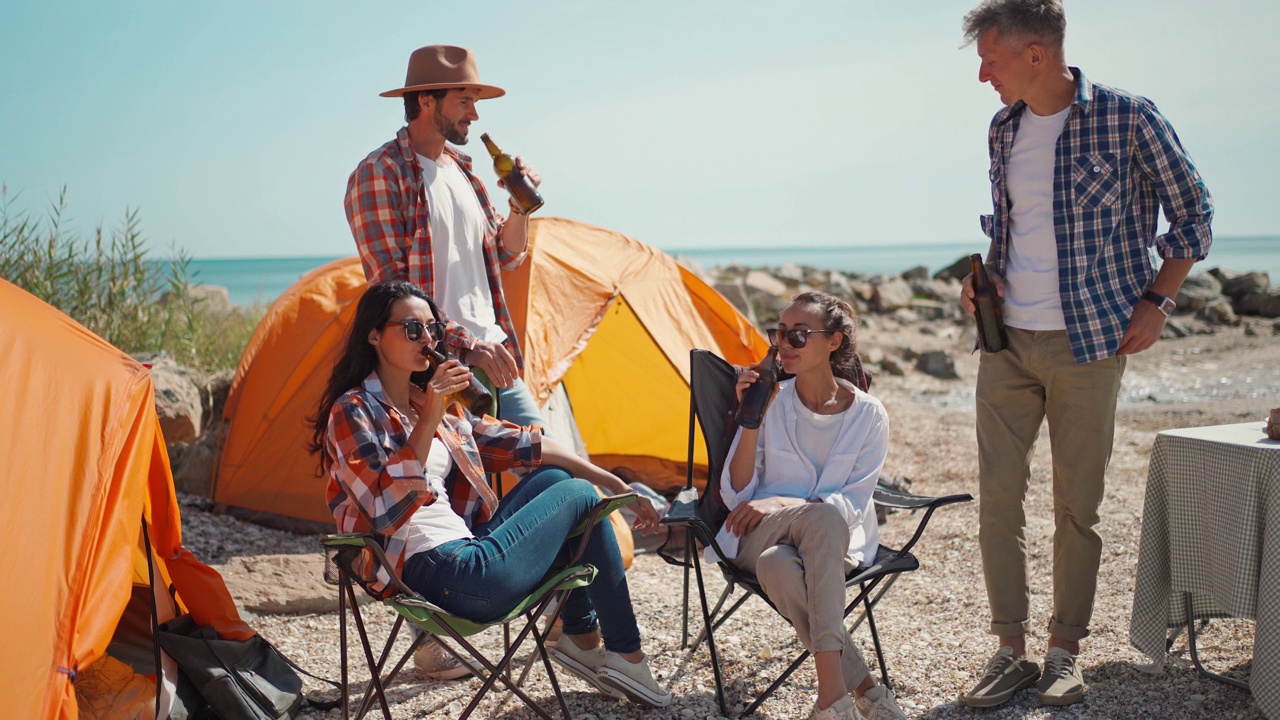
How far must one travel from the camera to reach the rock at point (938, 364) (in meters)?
11.5

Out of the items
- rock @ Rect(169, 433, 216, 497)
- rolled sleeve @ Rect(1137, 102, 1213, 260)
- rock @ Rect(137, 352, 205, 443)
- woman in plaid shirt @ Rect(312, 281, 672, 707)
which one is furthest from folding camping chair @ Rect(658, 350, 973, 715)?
rock @ Rect(137, 352, 205, 443)

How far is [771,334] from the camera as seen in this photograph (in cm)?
321

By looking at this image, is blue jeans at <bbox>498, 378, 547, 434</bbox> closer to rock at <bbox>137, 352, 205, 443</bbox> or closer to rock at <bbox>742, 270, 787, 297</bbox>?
rock at <bbox>137, 352, 205, 443</bbox>

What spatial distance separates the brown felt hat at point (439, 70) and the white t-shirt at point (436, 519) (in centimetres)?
132

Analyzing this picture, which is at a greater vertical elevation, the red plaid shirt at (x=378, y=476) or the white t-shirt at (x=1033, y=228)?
the white t-shirt at (x=1033, y=228)

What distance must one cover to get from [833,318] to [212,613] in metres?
2.00

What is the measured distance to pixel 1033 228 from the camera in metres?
3.07

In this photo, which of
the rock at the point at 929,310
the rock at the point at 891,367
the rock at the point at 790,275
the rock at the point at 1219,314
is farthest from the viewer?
the rock at the point at 790,275

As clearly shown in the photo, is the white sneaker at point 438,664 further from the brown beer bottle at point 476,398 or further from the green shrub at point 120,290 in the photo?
the green shrub at point 120,290

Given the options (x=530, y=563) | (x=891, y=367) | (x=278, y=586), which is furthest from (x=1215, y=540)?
(x=891, y=367)

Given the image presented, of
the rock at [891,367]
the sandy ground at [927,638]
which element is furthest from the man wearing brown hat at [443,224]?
the rock at [891,367]

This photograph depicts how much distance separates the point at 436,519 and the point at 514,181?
130 centimetres

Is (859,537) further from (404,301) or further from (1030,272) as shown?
(404,301)

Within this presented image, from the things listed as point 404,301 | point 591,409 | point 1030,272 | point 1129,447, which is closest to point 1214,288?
point 1129,447
